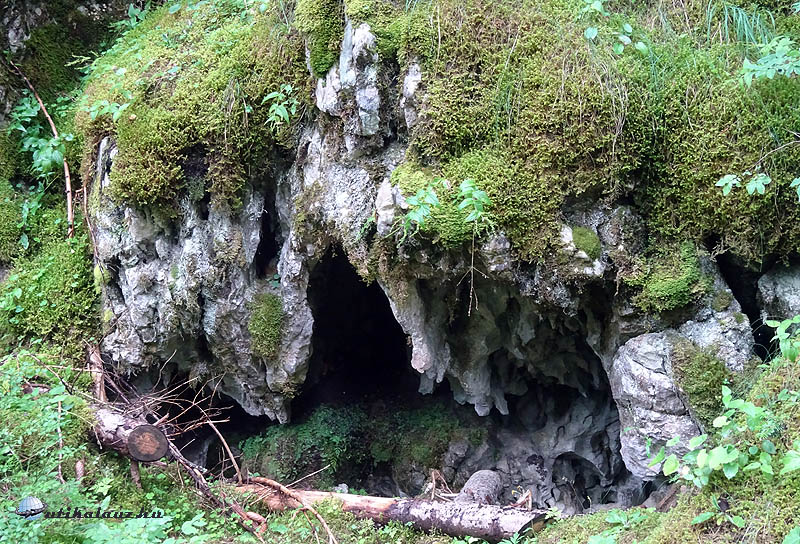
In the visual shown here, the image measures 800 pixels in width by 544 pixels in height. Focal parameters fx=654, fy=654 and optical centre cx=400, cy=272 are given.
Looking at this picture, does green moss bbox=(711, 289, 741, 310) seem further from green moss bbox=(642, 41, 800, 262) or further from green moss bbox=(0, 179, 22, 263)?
green moss bbox=(0, 179, 22, 263)

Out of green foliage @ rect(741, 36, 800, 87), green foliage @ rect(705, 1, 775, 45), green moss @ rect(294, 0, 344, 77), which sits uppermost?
green moss @ rect(294, 0, 344, 77)

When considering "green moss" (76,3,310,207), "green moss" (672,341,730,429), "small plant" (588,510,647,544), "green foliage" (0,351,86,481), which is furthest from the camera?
"green moss" (76,3,310,207)

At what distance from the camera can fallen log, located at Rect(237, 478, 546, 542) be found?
14.9 feet

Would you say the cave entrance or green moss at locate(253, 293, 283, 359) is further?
the cave entrance

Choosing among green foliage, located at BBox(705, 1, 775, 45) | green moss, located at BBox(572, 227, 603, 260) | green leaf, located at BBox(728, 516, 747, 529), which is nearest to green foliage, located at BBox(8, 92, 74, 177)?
green moss, located at BBox(572, 227, 603, 260)

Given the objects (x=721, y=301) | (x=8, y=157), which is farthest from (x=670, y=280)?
(x=8, y=157)

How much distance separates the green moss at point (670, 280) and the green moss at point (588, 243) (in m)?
0.29

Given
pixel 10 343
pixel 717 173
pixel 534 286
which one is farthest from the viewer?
pixel 10 343

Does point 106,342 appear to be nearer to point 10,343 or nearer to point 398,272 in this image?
point 10,343

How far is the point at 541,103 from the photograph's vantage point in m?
4.41

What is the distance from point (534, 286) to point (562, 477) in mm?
2559

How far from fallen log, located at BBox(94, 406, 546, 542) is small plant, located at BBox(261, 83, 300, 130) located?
2.55 m

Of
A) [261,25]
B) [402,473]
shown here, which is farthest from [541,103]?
[402,473]

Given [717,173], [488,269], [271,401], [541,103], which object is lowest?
→ [271,401]
